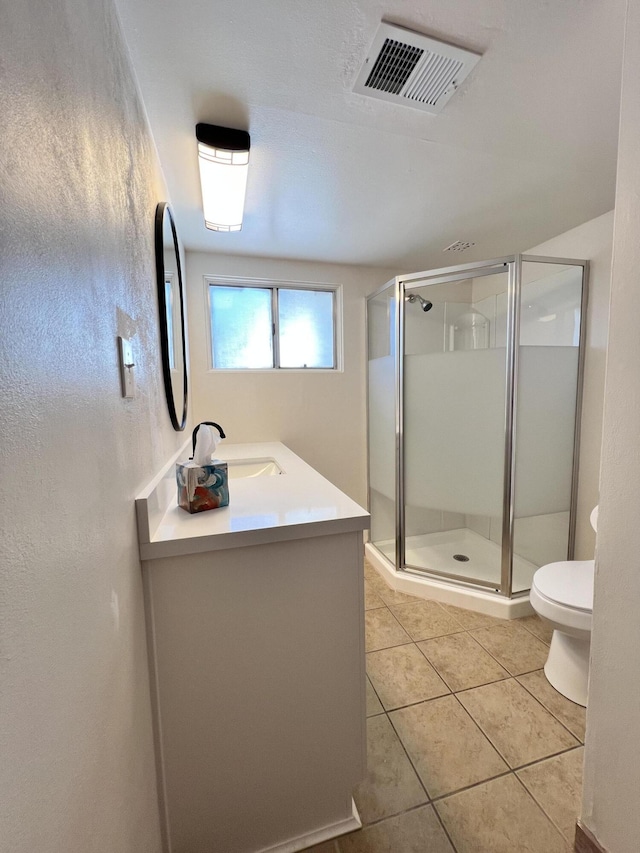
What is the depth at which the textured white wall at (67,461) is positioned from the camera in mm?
362

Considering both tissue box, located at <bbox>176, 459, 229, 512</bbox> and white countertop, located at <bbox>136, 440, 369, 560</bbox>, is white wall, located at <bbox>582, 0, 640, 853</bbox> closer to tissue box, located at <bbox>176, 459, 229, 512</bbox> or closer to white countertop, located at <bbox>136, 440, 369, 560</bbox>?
white countertop, located at <bbox>136, 440, 369, 560</bbox>

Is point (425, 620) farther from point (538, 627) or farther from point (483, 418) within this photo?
point (483, 418)

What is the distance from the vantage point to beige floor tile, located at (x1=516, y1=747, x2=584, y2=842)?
1.08 meters

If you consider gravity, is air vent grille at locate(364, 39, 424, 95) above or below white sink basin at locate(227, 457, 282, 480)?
above

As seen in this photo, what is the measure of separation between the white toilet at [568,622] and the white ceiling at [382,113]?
4.89 ft

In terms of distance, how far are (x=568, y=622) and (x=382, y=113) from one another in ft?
6.73

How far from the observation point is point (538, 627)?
6.43 ft

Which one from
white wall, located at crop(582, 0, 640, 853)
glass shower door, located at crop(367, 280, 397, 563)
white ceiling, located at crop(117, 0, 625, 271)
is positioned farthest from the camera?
glass shower door, located at crop(367, 280, 397, 563)

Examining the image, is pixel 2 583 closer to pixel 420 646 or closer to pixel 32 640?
pixel 32 640

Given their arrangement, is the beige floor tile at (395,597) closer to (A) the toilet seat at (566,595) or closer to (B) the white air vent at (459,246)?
(A) the toilet seat at (566,595)

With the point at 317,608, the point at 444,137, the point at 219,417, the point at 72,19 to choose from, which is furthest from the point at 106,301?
the point at 219,417

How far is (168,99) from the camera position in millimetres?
1158

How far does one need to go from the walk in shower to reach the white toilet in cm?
48

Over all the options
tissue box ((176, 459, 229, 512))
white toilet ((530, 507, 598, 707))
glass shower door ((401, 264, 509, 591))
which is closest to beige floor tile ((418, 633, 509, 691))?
white toilet ((530, 507, 598, 707))
